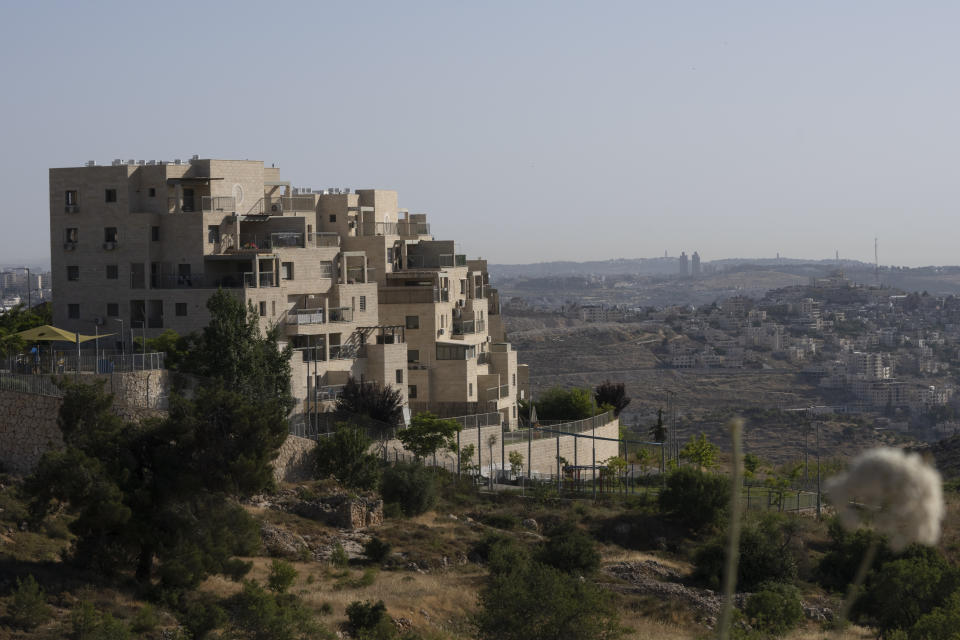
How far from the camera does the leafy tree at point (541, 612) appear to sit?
27.0 meters

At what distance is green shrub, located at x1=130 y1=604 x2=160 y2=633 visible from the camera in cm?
2442

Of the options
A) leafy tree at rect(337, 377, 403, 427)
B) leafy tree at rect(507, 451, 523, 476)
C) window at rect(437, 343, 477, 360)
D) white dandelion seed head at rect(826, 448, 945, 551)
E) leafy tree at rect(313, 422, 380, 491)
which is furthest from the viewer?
window at rect(437, 343, 477, 360)

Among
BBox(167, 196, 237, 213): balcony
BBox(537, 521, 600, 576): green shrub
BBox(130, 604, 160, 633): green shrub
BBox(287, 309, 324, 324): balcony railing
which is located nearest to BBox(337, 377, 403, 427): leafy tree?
BBox(287, 309, 324, 324): balcony railing

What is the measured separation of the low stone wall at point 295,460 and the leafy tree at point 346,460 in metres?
0.27

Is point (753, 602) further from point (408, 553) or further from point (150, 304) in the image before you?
point (150, 304)

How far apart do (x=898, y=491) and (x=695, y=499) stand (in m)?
38.0

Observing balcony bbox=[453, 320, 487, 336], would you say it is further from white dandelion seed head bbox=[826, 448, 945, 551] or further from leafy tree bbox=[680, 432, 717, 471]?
white dandelion seed head bbox=[826, 448, 945, 551]

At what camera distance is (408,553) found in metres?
34.6

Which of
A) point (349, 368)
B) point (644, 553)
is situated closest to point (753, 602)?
point (644, 553)

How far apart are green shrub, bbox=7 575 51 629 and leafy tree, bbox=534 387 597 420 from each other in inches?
1456

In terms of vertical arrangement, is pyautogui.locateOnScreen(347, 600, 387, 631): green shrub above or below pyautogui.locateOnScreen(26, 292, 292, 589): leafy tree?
below

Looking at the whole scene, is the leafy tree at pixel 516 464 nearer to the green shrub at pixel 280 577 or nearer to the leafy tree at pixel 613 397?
the leafy tree at pixel 613 397

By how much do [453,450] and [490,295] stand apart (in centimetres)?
2294

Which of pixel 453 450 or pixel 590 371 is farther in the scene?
pixel 590 371
